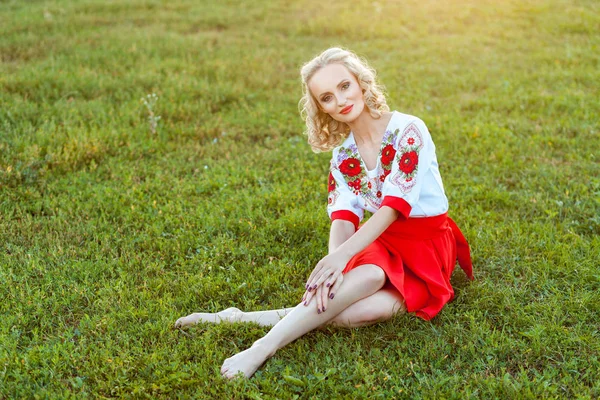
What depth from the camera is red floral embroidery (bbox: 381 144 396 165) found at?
138 inches

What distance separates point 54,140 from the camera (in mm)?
5617

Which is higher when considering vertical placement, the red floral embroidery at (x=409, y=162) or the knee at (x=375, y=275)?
the red floral embroidery at (x=409, y=162)

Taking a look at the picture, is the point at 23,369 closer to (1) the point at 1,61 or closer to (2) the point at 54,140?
(2) the point at 54,140

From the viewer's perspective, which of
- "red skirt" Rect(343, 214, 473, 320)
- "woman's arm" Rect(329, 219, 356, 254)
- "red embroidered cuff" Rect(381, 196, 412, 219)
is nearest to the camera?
"red embroidered cuff" Rect(381, 196, 412, 219)

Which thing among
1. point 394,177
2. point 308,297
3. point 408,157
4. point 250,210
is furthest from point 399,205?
point 250,210

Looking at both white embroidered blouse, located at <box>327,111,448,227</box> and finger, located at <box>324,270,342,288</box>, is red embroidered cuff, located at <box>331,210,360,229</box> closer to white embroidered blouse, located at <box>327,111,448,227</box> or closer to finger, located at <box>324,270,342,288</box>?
white embroidered blouse, located at <box>327,111,448,227</box>

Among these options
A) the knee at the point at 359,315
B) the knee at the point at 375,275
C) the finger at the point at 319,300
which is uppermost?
the knee at the point at 375,275

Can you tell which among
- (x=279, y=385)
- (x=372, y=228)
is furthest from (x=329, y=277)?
(x=279, y=385)

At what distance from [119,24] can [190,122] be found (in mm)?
4287

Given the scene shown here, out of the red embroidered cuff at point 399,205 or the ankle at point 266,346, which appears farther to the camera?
the red embroidered cuff at point 399,205

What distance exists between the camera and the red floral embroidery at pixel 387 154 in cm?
351

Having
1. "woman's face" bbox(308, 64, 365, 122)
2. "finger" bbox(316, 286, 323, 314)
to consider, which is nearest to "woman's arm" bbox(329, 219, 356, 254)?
"finger" bbox(316, 286, 323, 314)

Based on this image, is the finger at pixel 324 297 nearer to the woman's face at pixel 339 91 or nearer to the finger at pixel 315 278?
the finger at pixel 315 278

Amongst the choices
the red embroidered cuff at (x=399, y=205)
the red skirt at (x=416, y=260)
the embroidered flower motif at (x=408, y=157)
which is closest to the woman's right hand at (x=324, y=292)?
the red skirt at (x=416, y=260)
